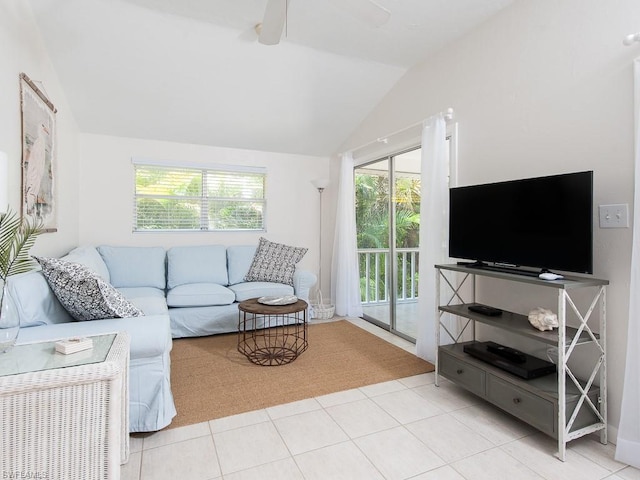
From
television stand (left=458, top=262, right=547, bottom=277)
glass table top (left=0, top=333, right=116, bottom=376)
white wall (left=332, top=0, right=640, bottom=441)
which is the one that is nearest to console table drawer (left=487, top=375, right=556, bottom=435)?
white wall (left=332, top=0, right=640, bottom=441)

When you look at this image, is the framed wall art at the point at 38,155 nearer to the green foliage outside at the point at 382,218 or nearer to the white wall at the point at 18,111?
the white wall at the point at 18,111

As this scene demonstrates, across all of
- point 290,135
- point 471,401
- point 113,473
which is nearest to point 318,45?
point 290,135

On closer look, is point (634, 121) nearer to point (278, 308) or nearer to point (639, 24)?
point (639, 24)

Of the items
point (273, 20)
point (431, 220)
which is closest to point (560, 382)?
point (431, 220)

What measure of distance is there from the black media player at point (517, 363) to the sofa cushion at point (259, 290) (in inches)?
81.7

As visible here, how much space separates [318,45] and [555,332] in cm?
288

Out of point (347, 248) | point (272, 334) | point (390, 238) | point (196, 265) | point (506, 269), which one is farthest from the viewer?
point (347, 248)

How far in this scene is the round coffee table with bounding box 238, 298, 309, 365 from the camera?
2.97 meters

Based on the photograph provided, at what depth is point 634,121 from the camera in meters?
1.81

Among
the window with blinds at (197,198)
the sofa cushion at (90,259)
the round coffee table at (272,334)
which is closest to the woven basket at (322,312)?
the round coffee table at (272,334)

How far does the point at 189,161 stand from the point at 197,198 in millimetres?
459

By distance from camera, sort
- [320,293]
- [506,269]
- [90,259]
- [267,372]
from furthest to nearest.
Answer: [320,293], [90,259], [267,372], [506,269]

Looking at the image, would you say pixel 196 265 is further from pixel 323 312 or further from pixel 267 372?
pixel 267 372

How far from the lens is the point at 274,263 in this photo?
4.27 m
